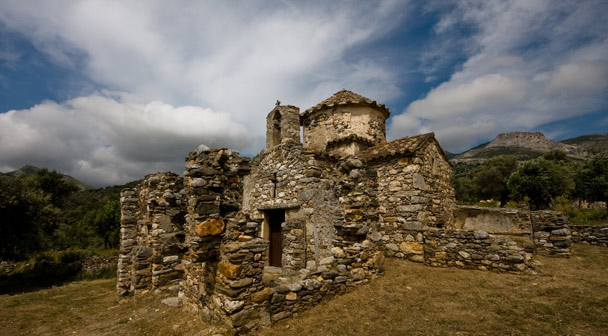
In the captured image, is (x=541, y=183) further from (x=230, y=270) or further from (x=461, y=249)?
(x=230, y=270)

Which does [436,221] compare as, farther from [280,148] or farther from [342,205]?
[280,148]

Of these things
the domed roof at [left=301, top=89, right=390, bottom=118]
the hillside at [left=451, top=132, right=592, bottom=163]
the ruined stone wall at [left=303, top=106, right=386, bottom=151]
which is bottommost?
the ruined stone wall at [left=303, top=106, right=386, bottom=151]

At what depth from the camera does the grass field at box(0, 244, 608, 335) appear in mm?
4547

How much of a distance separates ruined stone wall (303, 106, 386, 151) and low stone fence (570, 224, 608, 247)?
10.6 metres

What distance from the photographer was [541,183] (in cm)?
2481

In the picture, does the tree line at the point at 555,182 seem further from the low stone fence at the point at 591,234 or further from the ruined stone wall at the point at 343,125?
the ruined stone wall at the point at 343,125

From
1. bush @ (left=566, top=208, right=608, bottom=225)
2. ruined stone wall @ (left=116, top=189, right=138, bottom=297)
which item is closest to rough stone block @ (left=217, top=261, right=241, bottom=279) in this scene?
ruined stone wall @ (left=116, top=189, right=138, bottom=297)

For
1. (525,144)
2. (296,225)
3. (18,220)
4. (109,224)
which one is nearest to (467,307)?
(296,225)

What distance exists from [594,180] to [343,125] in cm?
2958

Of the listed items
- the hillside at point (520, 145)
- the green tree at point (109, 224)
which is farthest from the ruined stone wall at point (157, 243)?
the hillside at point (520, 145)

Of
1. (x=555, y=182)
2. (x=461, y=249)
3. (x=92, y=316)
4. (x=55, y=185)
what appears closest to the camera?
(x=92, y=316)

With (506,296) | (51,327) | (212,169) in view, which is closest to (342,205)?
(212,169)

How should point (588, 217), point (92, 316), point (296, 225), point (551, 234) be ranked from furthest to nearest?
point (588, 217)
point (296, 225)
point (551, 234)
point (92, 316)

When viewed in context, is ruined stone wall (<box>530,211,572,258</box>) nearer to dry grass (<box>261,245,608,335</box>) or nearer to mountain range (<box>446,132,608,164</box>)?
dry grass (<box>261,245,608,335</box>)
